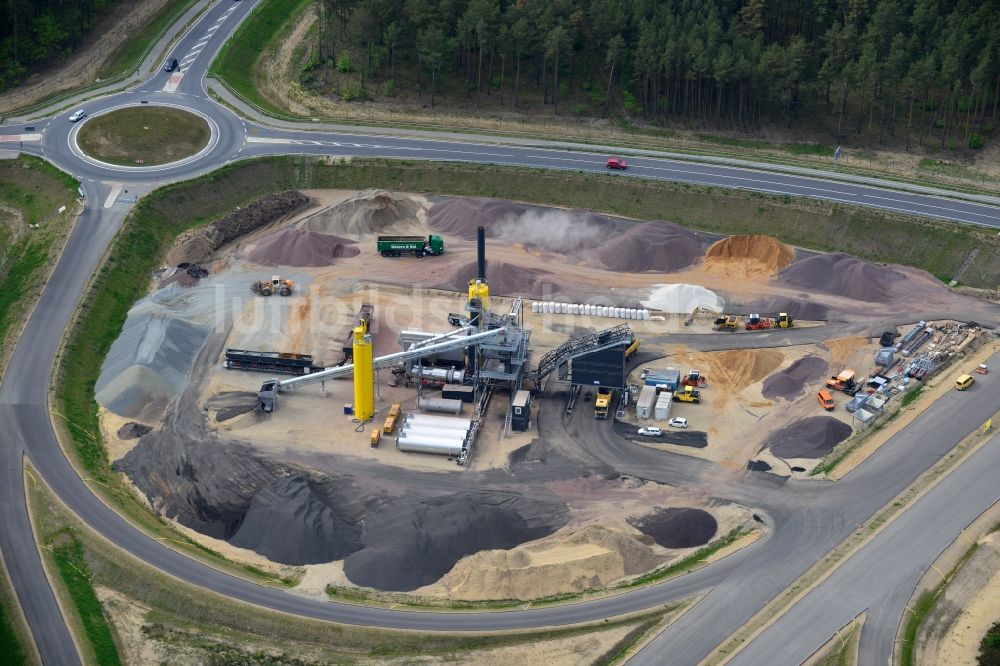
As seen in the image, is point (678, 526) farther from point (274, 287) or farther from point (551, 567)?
point (274, 287)

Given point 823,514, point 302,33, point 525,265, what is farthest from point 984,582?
point 302,33

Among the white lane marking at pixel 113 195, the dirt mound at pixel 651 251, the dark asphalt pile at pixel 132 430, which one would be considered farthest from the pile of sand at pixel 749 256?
the white lane marking at pixel 113 195

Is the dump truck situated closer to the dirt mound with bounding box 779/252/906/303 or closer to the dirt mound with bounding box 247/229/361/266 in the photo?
the dirt mound with bounding box 247/229/361/266

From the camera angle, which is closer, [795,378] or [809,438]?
[809,438]

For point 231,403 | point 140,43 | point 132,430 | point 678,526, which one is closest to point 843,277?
point 678,526

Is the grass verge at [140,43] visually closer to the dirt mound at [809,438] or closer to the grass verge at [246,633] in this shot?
the grass verge at [246,633]

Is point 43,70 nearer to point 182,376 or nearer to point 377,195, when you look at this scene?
point 377,195
